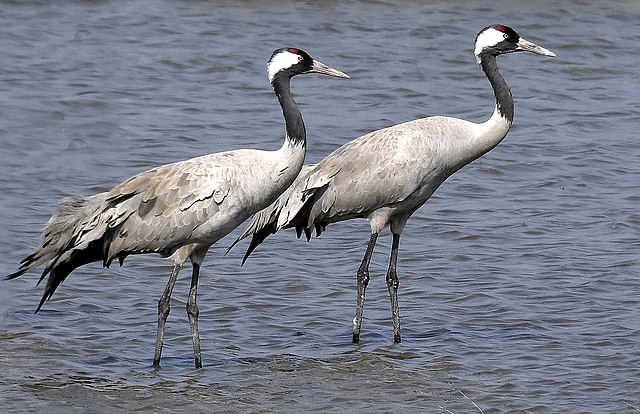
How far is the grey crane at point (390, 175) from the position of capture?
934cm

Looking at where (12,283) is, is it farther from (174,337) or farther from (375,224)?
(375,224)

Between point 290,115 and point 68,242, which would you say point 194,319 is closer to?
point 68,242

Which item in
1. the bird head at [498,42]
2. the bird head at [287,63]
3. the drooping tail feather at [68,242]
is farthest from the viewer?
the bird head at [498,42]

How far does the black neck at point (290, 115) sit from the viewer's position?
8.57 m

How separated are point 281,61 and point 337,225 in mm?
2999

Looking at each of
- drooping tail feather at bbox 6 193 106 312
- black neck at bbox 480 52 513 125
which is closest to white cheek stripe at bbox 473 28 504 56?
black neck at bbox 480 52 513 125

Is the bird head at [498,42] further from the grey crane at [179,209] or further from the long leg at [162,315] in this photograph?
the long leg at [162,315]

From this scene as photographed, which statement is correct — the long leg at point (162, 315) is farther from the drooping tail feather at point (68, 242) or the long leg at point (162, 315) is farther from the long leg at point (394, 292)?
the long leg at point (394, 292)

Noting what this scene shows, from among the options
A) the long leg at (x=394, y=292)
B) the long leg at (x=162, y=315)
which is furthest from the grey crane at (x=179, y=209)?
the long leg at (x=394, y=292)

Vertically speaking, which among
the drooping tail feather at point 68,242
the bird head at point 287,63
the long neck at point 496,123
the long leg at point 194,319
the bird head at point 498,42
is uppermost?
the bird head at point 498,42

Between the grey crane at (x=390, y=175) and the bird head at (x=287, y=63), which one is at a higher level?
the bird head at (x=287, y=63)

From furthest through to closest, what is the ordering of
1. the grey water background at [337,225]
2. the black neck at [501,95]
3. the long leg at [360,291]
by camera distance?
the black neck at [501,95]
the long leg at [360,291]
the grey water background at [337,225]

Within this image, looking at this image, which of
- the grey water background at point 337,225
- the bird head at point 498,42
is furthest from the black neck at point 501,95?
the grey water background at point 337,225

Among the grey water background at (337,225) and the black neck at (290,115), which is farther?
the black neck at (290,115)
